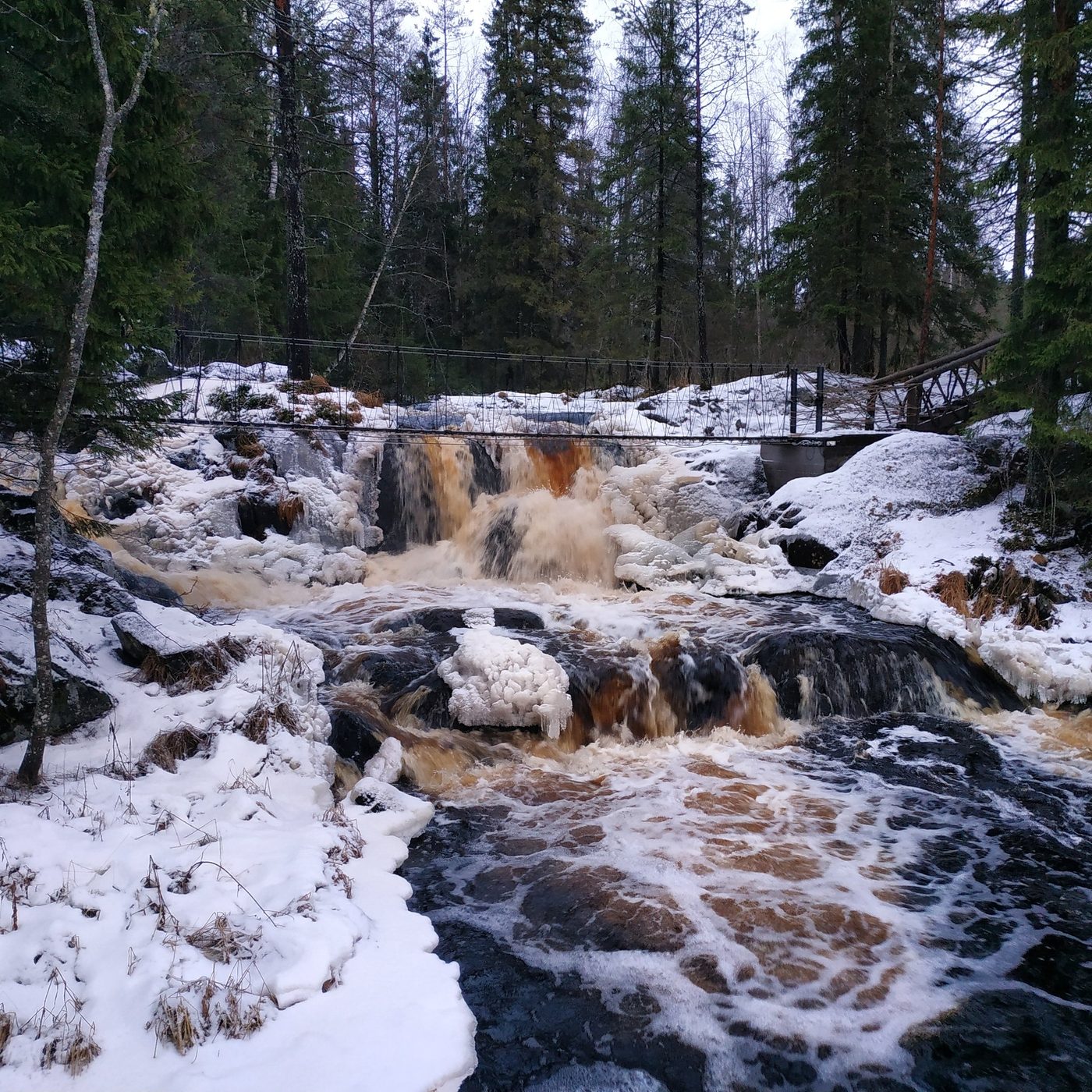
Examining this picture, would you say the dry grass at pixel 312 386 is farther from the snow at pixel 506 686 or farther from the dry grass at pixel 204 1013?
the dry grass at pixel 204 1013

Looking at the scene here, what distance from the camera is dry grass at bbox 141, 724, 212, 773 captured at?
554 centimetres

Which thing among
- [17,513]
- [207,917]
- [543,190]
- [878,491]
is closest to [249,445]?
[17,513]

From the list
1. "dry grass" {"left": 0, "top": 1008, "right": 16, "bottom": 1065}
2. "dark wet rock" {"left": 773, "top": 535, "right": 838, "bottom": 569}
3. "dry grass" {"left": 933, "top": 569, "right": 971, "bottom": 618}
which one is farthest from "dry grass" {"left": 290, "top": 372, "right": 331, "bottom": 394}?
"dry grass" {"left": 0, "top": 1008, "right": 16, "bottom": 1065}

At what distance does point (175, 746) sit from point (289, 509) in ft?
25.9

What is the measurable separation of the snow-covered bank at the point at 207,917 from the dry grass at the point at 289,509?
22.3ft

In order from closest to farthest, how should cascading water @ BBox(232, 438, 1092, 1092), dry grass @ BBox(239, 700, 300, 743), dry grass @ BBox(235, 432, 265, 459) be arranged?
1. cascading water @ BBox(232, 438, 1092, 1092)
2. dry grass @ BBox(239, 700, 300, 743)
3. dry grass @ BBox(235, 432, 265, 459)

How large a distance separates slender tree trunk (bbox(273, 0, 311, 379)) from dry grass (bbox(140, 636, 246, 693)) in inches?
403

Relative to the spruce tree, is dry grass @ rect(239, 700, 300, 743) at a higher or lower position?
lower

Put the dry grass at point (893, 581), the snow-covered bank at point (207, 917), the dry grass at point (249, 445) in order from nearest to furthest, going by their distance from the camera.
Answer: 1. the snow-covered bank at point (207, 917)
2. the dry grass at point (893, 581)
3. the dry grass at point (249, 445)

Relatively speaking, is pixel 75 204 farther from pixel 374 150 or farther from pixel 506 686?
pixel 374 150

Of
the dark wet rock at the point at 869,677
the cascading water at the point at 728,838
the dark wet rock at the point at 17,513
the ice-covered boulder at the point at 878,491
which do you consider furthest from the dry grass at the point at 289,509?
the dark wet rock at the point at 869,677

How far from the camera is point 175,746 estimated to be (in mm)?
5762

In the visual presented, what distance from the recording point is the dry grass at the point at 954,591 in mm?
9781

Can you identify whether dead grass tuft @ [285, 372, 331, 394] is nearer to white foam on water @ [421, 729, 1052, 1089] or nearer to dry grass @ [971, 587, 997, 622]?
white foam on water @ [421, 729, 1052, 1089]
